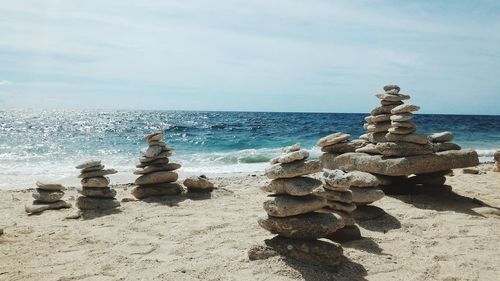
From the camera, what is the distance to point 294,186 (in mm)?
5484

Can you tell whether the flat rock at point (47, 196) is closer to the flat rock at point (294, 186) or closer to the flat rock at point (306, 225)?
the flat rock at point (294, 186)

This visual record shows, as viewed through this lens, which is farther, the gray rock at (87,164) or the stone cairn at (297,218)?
the gray rock at (87,164)

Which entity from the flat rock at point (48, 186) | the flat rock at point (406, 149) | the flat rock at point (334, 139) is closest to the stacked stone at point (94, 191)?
the flat rock at point (48, 186)

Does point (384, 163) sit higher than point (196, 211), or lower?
higher

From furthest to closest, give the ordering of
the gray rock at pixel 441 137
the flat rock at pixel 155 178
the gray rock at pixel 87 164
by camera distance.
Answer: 1. the flat rock at pixel 155 178
2. the gray rock at pixel 441 137
3. the gray rock at pixel 87 164

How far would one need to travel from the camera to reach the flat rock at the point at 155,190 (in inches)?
402

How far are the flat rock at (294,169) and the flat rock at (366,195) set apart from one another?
7.52 ft

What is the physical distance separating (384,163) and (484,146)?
2256 cm

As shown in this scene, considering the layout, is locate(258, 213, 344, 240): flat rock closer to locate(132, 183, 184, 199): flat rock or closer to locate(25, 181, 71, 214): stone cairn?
locate(132, 183, 184, 199): flat rock

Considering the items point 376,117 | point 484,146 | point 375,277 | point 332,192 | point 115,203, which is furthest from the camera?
point 484,146

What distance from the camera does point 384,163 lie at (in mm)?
9305

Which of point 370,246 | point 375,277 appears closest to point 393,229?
point 370,246

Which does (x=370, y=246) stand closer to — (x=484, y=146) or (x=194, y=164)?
(x=194, y=164)

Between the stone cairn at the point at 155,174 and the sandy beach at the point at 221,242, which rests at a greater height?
the stone cairn at the point at 155,174
